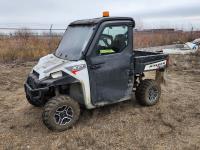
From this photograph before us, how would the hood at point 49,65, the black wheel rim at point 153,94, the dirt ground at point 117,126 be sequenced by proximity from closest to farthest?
the dirt ground at point 117,126 < the hood at point 49,65 < the black wheel rim at point 153,94

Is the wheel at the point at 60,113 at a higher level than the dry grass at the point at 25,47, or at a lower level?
higher

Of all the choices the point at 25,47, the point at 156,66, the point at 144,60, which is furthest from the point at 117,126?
the point at 25,47

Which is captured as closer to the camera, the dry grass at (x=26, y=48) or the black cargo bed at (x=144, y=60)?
the black cargo bed at (x=144, y=60)

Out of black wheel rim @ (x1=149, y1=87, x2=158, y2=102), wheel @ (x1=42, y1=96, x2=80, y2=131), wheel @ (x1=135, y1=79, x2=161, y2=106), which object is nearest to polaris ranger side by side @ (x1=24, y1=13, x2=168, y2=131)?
wheel @ (x1=42, y1=96, x2=80, y2=131)

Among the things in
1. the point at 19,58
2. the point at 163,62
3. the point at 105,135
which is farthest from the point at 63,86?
the point at 19,58

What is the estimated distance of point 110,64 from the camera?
5.56 meters

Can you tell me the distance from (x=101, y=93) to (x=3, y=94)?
3.48 m

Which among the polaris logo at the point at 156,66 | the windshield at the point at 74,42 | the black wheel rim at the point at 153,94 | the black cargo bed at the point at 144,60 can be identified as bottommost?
the black wheel rim at the point at 153,94

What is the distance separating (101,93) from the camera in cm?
557

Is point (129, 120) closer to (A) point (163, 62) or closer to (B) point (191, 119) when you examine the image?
(B) point (191, 119)

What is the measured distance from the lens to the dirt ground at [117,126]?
4816mm

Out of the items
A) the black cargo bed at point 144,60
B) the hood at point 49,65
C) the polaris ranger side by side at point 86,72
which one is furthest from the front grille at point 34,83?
the black cargo bed at point 144,60

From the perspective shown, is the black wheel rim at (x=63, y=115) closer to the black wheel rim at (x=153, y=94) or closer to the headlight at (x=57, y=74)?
the headlight at (x=57, y=74)

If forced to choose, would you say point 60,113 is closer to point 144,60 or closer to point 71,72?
point 71,72
